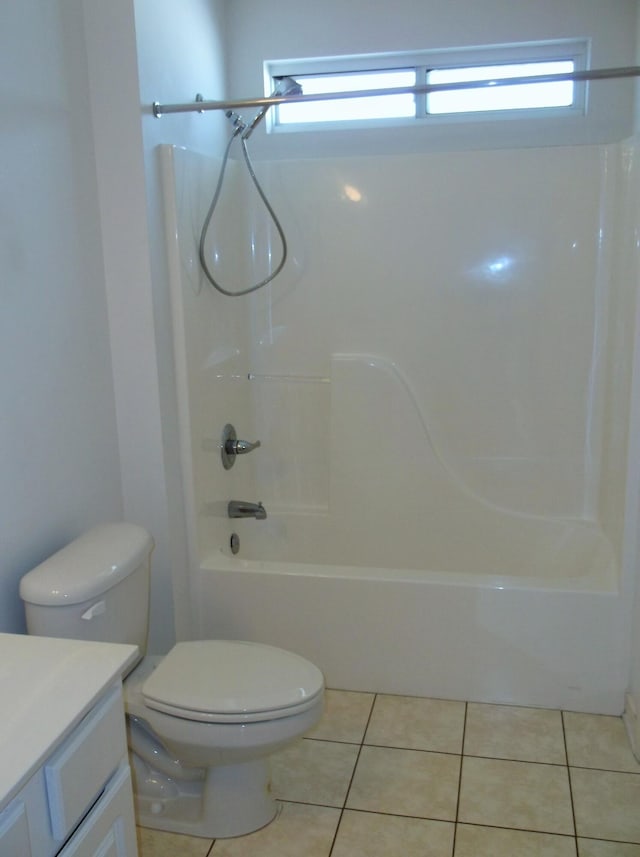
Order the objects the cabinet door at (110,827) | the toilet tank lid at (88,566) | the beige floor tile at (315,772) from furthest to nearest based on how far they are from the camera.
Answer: the beige floor tile at (315,772) → the toilet tank lid at (88,566) → the cabinet door at (110,827)

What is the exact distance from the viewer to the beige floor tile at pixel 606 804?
1.90m

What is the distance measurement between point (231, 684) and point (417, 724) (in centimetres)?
79

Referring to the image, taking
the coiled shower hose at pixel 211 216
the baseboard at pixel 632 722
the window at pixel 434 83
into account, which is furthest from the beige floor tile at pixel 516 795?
the window at pixel 434 83

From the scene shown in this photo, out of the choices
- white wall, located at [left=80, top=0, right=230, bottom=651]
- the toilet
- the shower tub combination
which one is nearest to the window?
the shower tub combination

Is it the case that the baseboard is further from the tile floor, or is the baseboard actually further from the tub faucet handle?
the tub faucet handle

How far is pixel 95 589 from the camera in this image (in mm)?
1759

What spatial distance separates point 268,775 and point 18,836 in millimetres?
1078

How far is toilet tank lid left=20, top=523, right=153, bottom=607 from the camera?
170cm

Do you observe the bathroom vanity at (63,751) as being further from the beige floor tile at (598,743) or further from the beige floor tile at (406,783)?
the beige floor tile at (598,743)

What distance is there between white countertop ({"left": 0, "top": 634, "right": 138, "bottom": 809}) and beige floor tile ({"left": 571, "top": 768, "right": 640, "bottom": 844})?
133 cm

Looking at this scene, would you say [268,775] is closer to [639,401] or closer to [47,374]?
[47,374]

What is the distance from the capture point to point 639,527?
2.30 metres

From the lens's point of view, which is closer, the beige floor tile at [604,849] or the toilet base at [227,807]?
the beige floor tile at [604,849]

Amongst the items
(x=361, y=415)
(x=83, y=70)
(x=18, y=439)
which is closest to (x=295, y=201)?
(x=361, y=415)
